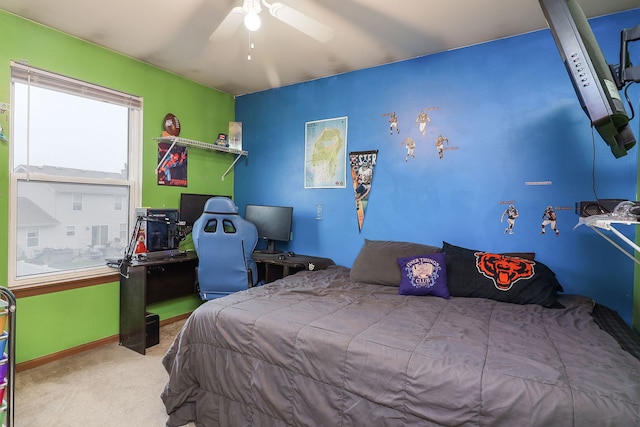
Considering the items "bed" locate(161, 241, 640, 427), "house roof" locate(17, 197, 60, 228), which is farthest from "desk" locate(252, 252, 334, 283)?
"house roof" locate(17, 197, 60, 228)

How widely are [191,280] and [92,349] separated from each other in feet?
3.31

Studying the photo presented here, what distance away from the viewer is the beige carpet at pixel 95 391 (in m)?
1.91

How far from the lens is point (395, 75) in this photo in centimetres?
305

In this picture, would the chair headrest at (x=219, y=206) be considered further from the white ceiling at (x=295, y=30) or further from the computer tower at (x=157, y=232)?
the white ceiling at (x=295, y=30)

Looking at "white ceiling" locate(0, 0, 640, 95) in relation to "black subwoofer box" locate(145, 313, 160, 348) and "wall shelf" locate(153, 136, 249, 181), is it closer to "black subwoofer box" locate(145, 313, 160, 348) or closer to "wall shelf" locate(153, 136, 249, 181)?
"wall shelf" locate(153, 136, 249, 181)

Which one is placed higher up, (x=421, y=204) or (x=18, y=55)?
(x=18, y=55)

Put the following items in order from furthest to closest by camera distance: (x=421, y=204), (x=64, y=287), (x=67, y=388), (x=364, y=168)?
(x=364, y=168), (x=421, y=204), (x=64, y=287), (x=67, y=388)

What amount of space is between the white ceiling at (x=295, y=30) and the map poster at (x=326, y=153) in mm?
544

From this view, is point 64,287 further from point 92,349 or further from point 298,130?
point 298,130

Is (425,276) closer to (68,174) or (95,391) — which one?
(95,391)

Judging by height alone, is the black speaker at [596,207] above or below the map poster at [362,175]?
below

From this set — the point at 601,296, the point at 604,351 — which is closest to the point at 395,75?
the point at 601,296

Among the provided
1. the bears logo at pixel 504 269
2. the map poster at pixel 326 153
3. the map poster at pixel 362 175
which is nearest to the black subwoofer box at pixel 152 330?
the map poster at pixel 326 153

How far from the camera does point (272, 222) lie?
352 cm
